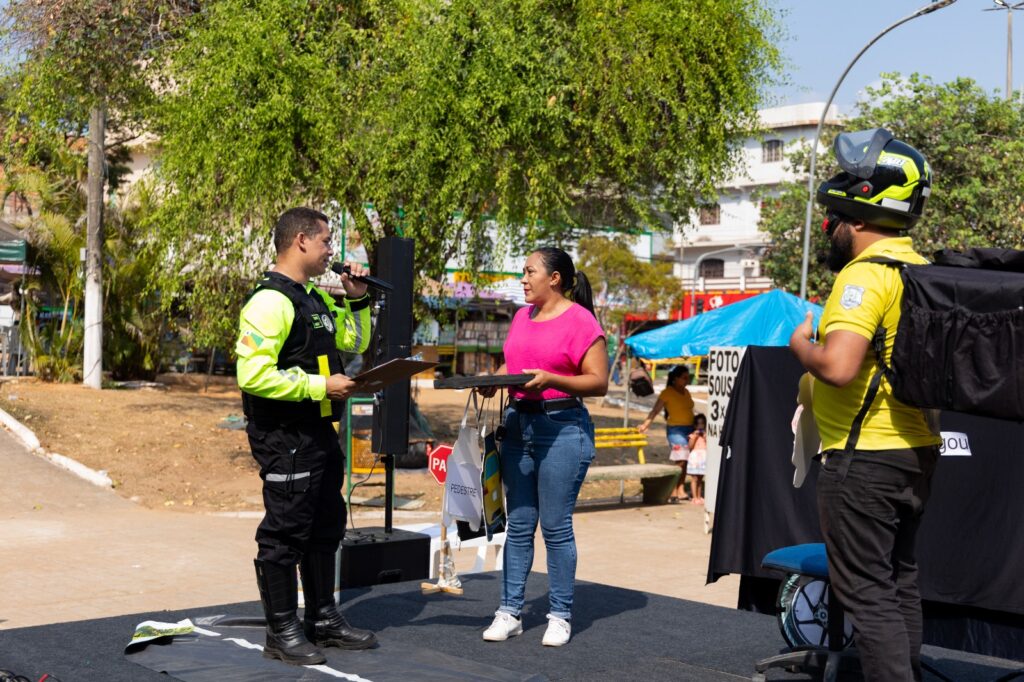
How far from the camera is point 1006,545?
17.9 ft

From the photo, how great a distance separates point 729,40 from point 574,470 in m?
11.4

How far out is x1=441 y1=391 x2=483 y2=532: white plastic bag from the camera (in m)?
5.98

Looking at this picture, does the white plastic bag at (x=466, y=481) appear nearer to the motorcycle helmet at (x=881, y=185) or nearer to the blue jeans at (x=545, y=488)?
the blue jeans at (x=545, y=488)

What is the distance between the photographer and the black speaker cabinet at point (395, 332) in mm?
7184

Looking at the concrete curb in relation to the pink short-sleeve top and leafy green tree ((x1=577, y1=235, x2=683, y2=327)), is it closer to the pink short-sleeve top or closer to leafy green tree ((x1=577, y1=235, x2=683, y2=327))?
the pink short-sleeve top

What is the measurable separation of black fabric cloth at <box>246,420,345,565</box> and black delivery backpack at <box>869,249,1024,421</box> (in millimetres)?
2472

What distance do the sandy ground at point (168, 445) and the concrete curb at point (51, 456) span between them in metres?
0.15

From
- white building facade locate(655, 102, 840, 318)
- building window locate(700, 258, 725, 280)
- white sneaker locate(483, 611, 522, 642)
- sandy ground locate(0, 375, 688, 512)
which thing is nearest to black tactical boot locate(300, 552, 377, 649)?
white sneaker locate(483, 611, 522, 642)

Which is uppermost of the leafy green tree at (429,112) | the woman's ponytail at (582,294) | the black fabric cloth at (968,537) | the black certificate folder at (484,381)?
the leafy green tree at (429,112)

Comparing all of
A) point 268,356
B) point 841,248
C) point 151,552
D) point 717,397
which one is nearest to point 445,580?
point 268,356

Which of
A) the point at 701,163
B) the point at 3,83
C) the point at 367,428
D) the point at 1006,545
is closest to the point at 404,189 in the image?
the point at 367,428

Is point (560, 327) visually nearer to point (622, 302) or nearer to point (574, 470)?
point (574, 470)

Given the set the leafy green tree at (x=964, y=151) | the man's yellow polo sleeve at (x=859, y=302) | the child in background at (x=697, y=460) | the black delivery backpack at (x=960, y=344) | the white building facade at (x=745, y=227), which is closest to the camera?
the black delivery backpack at (x=960, y=344)

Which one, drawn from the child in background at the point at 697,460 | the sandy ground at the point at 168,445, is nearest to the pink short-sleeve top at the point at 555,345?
the sandy ground at the point at 168,445
